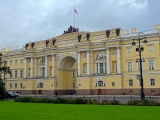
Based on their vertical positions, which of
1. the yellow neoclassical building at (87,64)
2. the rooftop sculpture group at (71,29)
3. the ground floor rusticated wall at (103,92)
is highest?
the rooftop sculpture group at (71,29)

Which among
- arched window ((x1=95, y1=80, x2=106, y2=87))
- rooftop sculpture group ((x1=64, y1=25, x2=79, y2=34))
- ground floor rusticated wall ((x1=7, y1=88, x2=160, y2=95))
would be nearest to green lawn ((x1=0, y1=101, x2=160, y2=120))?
ground floor rusticated wall ((x1=7, y1=88, x2=160, y2=95))

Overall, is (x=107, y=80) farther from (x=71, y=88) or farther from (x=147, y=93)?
(x=71, y=88)

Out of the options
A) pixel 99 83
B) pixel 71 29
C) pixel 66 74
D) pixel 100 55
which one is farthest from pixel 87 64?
pixel 71 29

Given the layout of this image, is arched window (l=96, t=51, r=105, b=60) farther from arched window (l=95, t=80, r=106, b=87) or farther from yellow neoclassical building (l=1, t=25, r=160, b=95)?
arched window (l=95, t=80, r=106, b=87)

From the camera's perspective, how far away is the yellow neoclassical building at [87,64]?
52.4m

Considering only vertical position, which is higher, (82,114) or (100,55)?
(100,55)

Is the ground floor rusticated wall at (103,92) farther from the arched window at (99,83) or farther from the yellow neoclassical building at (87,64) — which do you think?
the arched window at (99,83)

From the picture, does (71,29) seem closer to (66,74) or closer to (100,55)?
(66,74)

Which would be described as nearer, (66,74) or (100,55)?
(100,55)

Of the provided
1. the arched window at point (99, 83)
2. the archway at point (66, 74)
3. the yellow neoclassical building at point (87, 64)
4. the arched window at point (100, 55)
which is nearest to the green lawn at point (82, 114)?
the yellow neoclassical building at point (87, 64)

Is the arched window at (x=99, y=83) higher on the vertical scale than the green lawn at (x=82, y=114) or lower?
higher

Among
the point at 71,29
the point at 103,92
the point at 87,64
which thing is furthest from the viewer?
the point at 71,29

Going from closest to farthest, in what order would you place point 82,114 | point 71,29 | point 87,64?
1. point 82,114
2. point 87,64
3. point 71,29

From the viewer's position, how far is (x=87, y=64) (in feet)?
196
